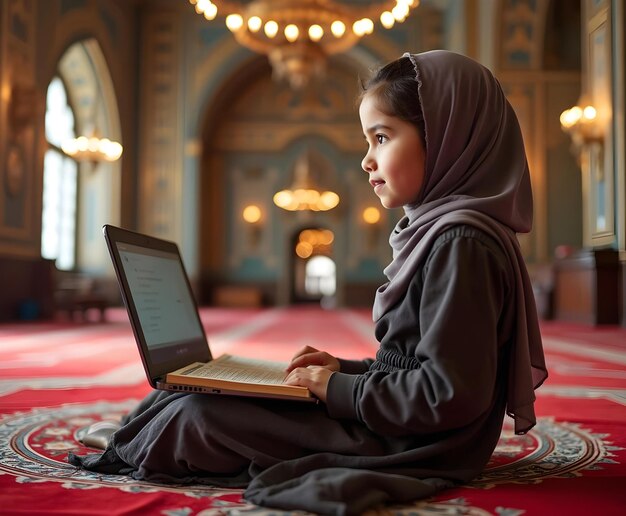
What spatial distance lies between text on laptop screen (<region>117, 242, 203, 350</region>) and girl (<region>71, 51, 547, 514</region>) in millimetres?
238

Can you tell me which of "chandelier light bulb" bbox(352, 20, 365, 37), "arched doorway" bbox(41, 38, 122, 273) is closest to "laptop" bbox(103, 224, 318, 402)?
"chandelier light bulb" bbox(352, 20, 365, 37)

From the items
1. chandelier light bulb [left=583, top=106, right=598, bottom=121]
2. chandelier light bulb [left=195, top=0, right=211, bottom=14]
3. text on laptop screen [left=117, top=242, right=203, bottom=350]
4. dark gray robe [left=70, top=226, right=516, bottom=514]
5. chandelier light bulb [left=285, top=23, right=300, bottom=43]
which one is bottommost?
dark gray robe [left=70, top=226, right=516, bottom=514]

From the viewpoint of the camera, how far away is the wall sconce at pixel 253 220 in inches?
616

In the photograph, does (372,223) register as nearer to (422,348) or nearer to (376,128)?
(376,128)

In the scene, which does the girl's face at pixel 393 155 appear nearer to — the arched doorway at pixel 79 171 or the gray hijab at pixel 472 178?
the gray hijab at pixel 472 178

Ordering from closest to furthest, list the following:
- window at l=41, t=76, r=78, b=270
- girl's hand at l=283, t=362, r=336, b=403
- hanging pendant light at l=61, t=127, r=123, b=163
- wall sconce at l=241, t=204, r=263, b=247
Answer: girl's hand at l=283, t=362, r=336, b=403
hanging pendant light at l=61, t=127, r=123, b=163
window at l=41, t=76, r=78, b=270
wall sconce at l=241, t=204, r=263, b=247

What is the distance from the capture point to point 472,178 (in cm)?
141

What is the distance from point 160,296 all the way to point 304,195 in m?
12.9

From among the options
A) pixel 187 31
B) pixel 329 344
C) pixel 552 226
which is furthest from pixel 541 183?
pixel 187 31

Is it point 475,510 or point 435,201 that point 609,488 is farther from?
point 435,201

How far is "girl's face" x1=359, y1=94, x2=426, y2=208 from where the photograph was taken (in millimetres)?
1407

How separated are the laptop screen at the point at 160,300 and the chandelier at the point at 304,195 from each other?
12.7 metres

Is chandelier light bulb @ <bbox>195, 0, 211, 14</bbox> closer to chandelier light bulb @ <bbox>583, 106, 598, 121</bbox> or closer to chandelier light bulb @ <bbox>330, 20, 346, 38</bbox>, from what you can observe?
chandelier light bulb @ <bbox>330, 20, 346, 38</bbox>

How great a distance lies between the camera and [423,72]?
1.36 metres
